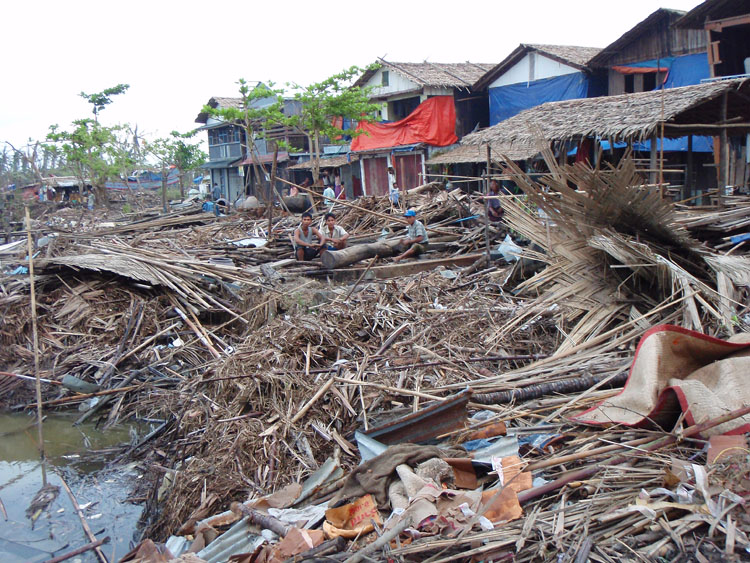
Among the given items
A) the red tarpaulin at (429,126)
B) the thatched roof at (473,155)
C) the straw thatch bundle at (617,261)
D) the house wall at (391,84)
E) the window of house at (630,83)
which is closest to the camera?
the straw thatch bundle at (617,261)

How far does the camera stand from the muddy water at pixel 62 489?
4.95 meters

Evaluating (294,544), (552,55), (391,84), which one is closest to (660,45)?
(552,55)

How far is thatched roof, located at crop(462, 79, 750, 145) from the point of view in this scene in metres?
9.23

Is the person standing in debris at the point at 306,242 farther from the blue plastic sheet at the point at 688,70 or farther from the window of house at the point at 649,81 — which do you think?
the window of house at the point at 649,81

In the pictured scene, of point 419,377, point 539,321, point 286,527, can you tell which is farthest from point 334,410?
point 539,321

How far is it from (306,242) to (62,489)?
590 cm

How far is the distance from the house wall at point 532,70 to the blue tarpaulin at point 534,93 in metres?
0.17

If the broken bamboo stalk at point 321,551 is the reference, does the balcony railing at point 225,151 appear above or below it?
above

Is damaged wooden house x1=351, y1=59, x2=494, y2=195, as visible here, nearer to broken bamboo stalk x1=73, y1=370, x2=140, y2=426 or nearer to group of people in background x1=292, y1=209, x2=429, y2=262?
group of people in background x1=292, y1=209, x2=429, y2=262

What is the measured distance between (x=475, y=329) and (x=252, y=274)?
173 inches

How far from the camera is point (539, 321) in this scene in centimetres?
633

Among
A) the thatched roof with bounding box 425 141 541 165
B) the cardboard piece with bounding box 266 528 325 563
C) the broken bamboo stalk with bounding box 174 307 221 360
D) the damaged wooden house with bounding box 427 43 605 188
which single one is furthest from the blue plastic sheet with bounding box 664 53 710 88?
the cardboard piece with bounding box 266 528 325 563

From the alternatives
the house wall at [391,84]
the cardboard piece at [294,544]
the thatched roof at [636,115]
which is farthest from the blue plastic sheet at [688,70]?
the cardboard piece at [294,544]

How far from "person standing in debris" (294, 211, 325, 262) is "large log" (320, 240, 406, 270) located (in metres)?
0.47
